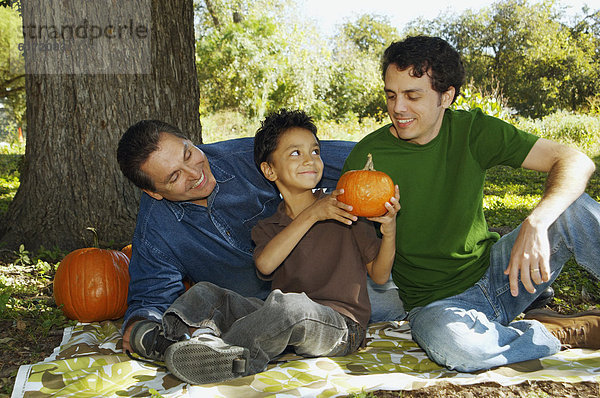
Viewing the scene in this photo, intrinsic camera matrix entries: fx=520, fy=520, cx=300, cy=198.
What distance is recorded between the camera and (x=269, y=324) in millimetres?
2498

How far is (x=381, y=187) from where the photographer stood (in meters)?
2.62

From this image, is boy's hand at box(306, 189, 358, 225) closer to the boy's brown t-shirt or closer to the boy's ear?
the boy's brown t-shirt

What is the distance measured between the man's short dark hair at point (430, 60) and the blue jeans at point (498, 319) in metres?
0.93

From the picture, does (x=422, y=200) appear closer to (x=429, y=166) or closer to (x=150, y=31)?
(x=429, y=166)

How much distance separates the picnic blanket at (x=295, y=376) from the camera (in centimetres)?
234

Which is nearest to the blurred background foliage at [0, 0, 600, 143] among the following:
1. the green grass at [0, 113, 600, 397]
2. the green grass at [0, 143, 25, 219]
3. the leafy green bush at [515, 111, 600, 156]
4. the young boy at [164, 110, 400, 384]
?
the leafy green bush at [515, 111, 600, 156]

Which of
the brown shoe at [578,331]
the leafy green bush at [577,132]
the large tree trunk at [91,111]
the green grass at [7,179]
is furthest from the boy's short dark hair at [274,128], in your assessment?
the leafy green bush at [577,132]

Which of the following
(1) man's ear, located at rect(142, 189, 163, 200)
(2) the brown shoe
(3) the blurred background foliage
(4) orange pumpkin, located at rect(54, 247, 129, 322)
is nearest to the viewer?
(2) the brown shoe

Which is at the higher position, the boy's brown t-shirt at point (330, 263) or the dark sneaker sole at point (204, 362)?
the boy's brown t-shirt at point (330, 263)

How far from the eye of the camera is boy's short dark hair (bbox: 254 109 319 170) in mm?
2990

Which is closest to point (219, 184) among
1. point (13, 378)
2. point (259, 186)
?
point (259, 186)

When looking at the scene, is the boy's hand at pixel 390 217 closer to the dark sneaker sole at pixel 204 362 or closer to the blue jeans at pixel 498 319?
the blue jeans at pixel 498 319

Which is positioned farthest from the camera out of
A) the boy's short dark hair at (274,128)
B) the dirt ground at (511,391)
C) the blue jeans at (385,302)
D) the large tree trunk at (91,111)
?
the large tree trunk at (91,111)

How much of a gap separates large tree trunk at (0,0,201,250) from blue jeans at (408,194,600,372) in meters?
2.95
